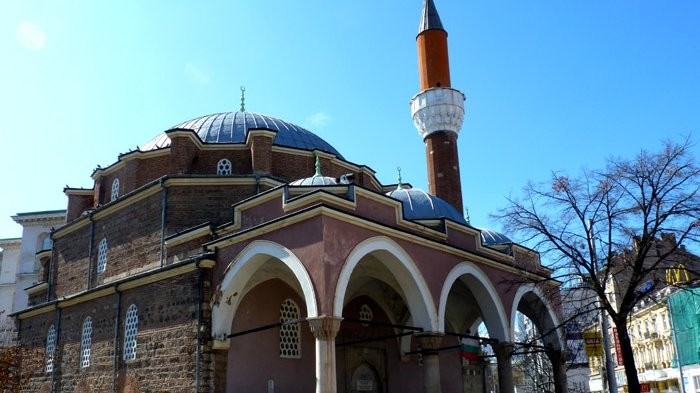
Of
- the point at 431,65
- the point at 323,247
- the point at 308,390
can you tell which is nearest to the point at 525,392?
the point at 431,65

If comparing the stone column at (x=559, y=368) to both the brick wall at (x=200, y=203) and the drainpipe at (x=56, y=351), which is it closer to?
the brick wall at (x=200, y=203)

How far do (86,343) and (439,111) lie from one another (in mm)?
12450

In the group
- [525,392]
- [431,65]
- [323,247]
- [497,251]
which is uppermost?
[431,65]

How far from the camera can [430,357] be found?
1098 centimetres

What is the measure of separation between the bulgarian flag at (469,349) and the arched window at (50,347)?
390 inches

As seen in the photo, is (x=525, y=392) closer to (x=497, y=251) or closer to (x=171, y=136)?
(x=497, y=251)

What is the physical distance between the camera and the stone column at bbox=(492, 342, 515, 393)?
13242 mm

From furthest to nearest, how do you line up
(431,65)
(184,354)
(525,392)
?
(525,392)
(431,65)
(184,354)

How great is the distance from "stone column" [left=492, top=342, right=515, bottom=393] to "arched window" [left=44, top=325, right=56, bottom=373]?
1020cm

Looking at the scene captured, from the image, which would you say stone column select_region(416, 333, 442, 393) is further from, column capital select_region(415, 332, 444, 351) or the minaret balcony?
the minaret balcony

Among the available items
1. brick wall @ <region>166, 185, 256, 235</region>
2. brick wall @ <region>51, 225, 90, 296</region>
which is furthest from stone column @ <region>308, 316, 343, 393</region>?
brick wall @ <region>51, 225, 90, 296</region>

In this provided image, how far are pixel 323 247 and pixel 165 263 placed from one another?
18.0ft

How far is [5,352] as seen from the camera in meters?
13.0

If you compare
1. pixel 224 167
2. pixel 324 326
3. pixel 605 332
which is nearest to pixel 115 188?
pixel 224 167
